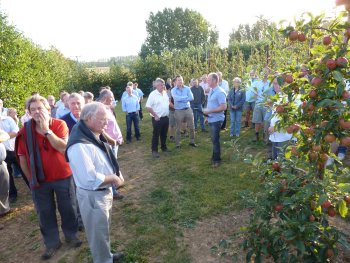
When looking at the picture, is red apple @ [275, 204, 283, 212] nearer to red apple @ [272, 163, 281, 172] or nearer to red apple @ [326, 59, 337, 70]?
red apple @ [272, 163, 281, 172]

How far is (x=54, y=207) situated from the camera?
3.72 m

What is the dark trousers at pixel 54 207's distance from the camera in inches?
140

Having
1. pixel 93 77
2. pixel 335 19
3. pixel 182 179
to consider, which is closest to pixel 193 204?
pixel 182 179

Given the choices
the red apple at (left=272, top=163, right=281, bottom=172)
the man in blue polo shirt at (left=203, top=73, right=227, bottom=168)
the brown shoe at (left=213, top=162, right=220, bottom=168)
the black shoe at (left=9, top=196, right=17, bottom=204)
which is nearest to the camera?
the red apple at (left=272, top=163, right=281, bottom=172)

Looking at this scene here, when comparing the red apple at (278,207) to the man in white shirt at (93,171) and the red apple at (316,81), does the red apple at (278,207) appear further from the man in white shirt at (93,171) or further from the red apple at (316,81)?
the man in white shirt at (93,171)

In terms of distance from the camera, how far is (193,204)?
15.5ft

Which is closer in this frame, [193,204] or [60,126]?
[60,126]

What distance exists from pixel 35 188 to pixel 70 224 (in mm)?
714

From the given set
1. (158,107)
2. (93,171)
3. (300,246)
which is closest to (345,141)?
(300,246)

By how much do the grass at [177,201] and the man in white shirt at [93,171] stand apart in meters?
0.83

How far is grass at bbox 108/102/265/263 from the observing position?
3.69m

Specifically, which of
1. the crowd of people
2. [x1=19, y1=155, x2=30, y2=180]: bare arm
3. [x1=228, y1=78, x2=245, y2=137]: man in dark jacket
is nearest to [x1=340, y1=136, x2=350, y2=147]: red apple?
the crowd of people

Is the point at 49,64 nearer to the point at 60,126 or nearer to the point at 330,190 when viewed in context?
the point at 60,126

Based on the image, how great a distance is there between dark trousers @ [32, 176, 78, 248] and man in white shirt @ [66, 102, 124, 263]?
0.85 meters
